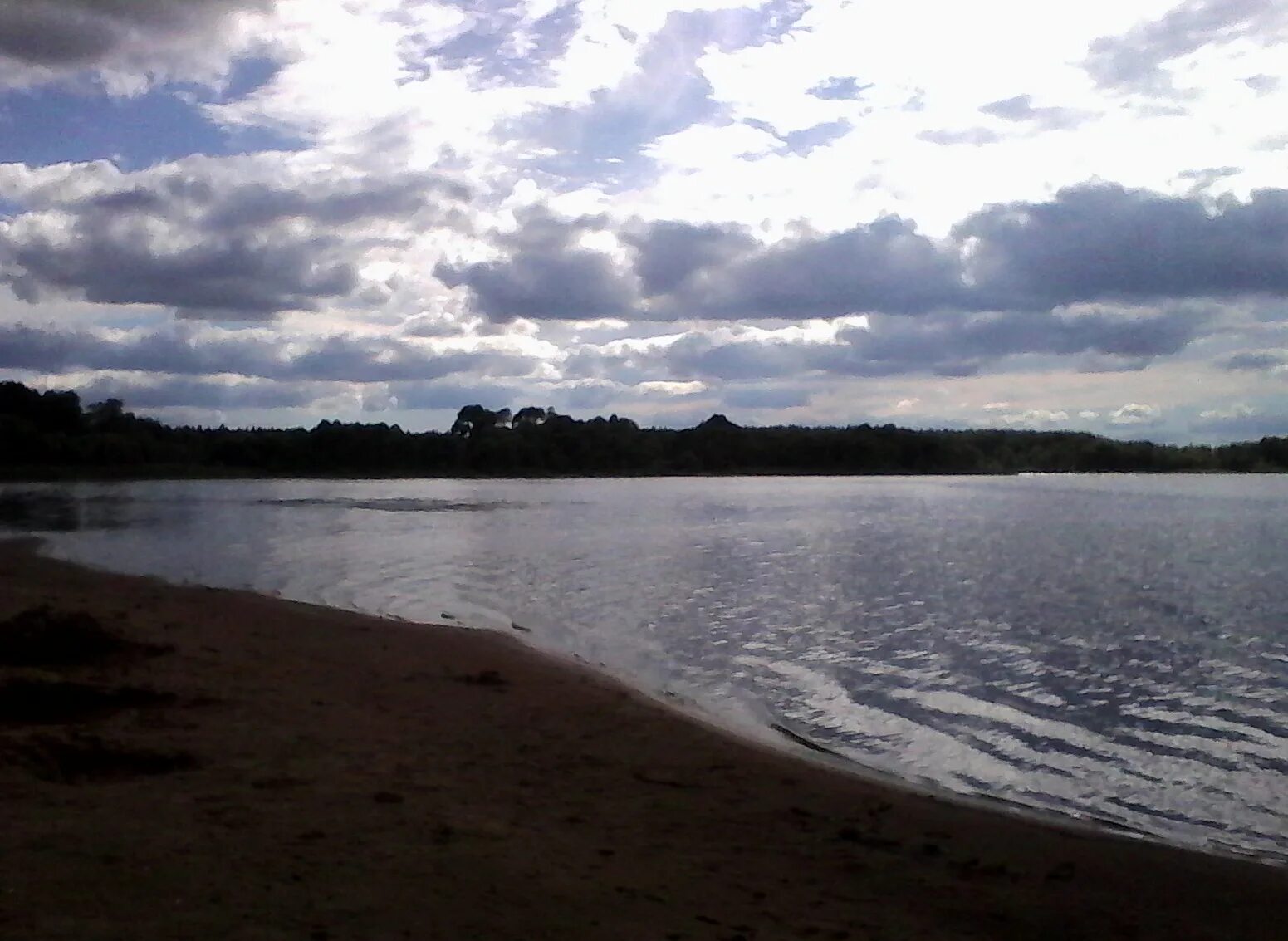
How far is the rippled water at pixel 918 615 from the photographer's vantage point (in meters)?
11.6

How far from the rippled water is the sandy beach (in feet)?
6.56

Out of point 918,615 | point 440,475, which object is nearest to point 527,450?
point 440,475

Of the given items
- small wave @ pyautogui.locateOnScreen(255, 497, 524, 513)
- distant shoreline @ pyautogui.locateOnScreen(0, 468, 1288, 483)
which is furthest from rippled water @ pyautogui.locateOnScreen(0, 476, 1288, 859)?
distant shoreline @ pyautogui.locateOnScreen(0, 468, 1288, 483)

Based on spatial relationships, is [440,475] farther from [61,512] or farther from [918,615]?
[918,615]

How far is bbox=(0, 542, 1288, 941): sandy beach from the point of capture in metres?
5.91

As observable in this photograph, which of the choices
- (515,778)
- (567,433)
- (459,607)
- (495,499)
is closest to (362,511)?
(495,499)

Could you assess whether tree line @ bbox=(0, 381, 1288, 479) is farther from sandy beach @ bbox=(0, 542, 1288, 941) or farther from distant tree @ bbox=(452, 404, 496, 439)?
sandy beach @ bbox=(0, 542, 1288, 941)

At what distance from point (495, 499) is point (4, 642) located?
7133cm

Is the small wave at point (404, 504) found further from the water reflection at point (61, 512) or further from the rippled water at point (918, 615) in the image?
the water reflection at point (61, 512)

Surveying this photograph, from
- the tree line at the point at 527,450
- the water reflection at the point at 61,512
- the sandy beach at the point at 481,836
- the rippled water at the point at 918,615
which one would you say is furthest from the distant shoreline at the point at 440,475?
the sandy beach at the point at 481,836

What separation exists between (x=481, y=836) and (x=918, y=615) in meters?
16.3

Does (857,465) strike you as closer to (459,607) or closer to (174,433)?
(174,433)

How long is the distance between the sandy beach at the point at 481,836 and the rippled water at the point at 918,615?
6.56 ft

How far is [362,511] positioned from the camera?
62906 millimetres
